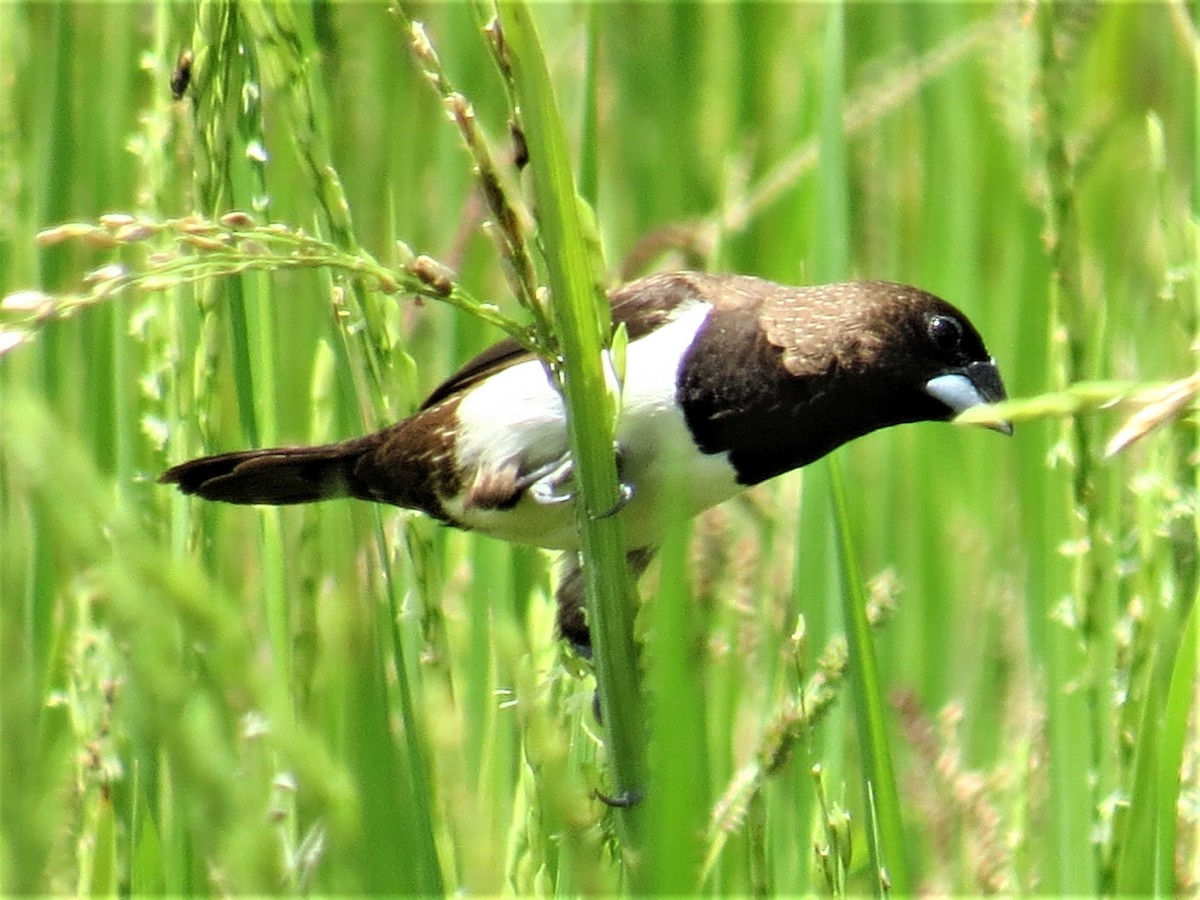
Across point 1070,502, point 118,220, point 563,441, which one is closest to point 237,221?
point 118,220

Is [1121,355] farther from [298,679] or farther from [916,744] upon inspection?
[298,679]

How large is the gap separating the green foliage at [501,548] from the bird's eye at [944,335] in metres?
0.21

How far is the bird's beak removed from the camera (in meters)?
2.47

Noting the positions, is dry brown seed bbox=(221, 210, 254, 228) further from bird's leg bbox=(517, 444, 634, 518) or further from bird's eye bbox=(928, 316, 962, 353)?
bird's eye bbox=(928, 316, 962, 353)

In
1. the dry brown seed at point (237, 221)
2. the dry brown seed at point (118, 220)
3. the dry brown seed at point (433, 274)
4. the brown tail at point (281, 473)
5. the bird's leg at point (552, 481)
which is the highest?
the dry brown seed at point (118, 220)

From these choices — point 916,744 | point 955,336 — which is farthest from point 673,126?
point 916,744

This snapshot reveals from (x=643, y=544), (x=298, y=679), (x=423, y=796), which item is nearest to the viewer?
(x=423, y=796)

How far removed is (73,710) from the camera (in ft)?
5.97

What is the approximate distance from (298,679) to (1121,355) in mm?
2380

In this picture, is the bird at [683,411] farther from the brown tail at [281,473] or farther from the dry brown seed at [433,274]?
the dry brown seed at [433,274]

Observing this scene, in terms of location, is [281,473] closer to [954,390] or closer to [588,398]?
[954,390]

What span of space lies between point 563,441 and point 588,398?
3.31 ft

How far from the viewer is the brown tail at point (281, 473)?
6.96 ft

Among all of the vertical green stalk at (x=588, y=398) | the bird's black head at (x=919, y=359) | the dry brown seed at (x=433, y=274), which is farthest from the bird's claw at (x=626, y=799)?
the bird's black head at (x=919, y=359)
